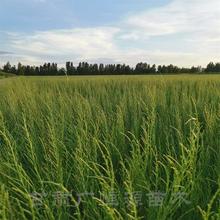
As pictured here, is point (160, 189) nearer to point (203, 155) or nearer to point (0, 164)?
point (203, 155)

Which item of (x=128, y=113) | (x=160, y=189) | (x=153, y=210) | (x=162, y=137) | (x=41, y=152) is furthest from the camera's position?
(x=128, y=113)

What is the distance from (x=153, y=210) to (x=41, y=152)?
1.06 metres

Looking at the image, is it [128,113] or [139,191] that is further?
[128,113]

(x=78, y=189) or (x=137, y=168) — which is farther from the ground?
(x=137, y=168)

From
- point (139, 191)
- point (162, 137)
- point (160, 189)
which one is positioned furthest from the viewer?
point (162, 137)

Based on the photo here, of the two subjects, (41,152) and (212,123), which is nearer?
(41,152)

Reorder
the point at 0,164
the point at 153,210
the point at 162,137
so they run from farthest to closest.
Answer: the point at 162,137, the point at 0,164, the point at 153,210

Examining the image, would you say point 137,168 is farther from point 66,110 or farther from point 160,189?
point 66,110

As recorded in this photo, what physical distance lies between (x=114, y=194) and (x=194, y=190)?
14.4 inches

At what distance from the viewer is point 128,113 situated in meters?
3.11

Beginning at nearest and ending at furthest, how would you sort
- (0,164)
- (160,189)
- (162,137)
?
(160,189) < (0,164) < (162,137)

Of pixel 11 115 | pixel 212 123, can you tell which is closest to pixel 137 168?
pixel 212 123

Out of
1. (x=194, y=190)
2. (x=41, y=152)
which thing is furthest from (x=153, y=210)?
(x=41, y=152)

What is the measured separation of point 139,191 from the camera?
1500 mm
